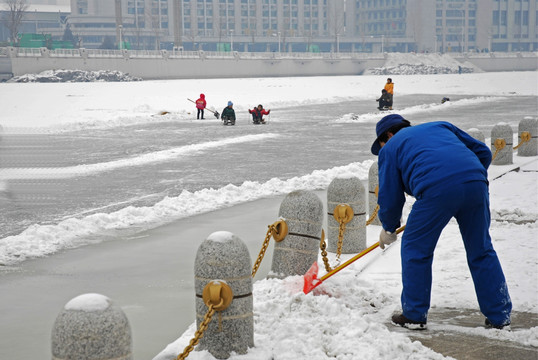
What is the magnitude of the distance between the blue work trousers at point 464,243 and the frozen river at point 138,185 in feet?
6.15

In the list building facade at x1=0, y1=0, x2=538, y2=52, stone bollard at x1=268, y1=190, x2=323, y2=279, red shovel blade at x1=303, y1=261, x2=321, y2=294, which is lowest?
red shovel blade at x1=303, y1=261, x2=321, y2=294

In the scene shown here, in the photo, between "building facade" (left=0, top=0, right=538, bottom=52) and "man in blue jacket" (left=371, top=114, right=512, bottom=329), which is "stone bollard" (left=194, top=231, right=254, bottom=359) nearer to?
"man in blue jacket" (left=371, top=114, right=512, bottom=329)

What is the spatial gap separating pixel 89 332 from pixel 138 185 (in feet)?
31.0

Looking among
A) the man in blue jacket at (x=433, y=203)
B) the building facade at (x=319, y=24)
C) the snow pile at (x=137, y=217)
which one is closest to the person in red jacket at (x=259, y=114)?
the snow pile at (x=137, y=217)

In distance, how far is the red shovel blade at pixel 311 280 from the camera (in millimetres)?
5741

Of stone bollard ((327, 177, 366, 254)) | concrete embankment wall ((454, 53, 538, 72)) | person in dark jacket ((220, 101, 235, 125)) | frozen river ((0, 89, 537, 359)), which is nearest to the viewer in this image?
frozen river ((0, 89, 537, 359))

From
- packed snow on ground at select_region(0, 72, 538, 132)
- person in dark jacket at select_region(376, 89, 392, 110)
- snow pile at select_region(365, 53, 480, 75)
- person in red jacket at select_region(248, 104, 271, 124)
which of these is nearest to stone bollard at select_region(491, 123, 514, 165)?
person in red jacket at select_region(248, 104, 271, 124)

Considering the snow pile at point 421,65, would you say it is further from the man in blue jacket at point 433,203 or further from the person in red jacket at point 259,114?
the man in blue jacket at point 433,203

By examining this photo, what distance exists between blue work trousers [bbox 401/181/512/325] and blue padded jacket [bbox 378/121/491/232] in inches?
2.9

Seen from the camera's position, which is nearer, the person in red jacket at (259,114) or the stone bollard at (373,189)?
the stone bollard at (373,189)

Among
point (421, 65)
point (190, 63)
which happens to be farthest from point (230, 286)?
point (421, 65)

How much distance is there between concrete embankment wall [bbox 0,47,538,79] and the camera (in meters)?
72.9

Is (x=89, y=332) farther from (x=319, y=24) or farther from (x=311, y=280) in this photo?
(x=319, y=24)

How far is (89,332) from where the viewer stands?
3502 millimetres
